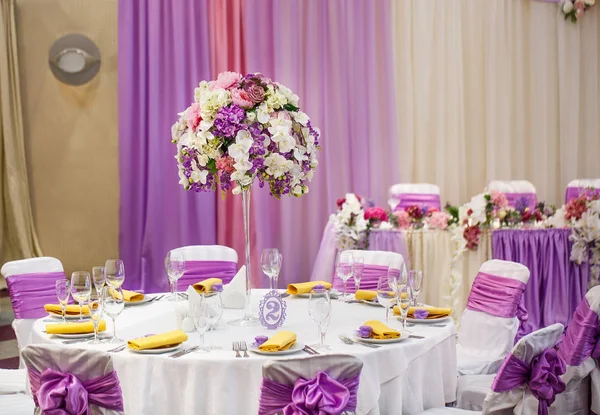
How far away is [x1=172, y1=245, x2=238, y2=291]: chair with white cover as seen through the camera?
3992 millimetres

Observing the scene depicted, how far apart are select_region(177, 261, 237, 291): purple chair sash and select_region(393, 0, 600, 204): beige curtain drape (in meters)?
4.43

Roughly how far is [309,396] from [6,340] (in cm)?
439

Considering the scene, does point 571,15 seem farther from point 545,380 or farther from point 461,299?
point 545,380

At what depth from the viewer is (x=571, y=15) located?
27.9ft

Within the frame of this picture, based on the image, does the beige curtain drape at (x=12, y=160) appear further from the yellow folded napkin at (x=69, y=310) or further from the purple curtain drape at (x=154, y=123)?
the yellow folded napkin at (x=69, y=310)

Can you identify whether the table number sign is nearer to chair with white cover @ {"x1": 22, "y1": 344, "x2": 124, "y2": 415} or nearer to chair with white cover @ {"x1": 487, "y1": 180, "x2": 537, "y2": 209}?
chair with white cover @ {"x1": 22, "y1": 344, "x2": 124, "y2": 415}

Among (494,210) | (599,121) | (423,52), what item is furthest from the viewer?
(599,121)

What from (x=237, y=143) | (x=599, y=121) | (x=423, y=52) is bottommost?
(x=237, y=143)

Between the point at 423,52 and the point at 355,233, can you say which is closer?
the point at 355,233

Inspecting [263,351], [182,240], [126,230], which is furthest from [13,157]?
[263,351]

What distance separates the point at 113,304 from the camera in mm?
2562

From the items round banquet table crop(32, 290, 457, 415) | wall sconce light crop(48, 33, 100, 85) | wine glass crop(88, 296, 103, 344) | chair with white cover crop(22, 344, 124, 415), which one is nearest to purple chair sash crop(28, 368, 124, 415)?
chair with white cover crop(22, 344, 124, 415)

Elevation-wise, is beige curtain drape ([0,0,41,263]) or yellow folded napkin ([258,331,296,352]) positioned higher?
beige curtain drape ([0,0,41,263])

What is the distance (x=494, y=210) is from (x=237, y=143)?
126 inches
